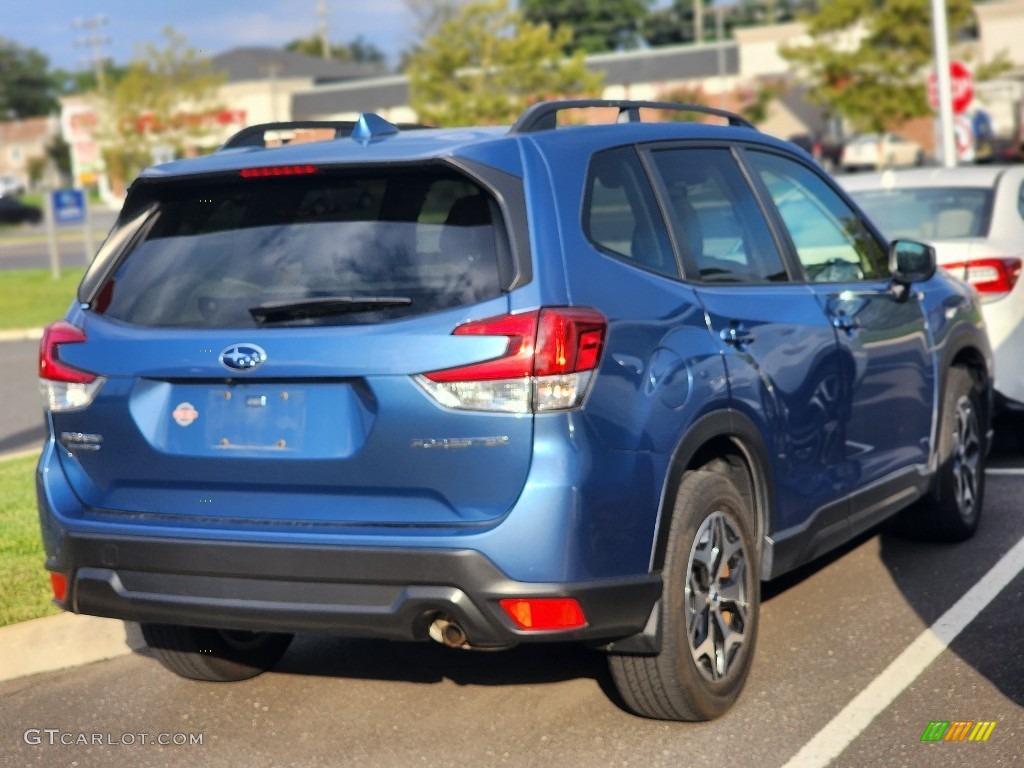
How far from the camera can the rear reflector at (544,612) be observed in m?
4.06

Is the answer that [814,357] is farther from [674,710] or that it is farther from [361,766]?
[361,766]

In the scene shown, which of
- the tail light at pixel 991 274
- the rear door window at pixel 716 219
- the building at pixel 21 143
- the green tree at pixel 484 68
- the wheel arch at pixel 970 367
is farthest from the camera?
the building at pixel 21 143

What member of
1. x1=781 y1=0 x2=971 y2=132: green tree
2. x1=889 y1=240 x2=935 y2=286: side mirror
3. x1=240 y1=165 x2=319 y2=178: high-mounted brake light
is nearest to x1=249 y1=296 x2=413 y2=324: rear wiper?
x1=240 y1=165 x2=319 y2=178: high-mounted brake light

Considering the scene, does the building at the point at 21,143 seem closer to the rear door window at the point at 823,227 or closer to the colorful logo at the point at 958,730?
the rear door window at the point at 823,227

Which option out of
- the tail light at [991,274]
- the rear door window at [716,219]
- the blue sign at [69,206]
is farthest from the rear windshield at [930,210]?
the blue sign at [69,206]

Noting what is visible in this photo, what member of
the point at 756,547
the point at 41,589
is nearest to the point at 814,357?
the point at 756,547

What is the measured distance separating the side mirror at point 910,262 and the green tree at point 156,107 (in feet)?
148

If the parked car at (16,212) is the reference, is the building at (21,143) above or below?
above

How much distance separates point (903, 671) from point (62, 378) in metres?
2.86

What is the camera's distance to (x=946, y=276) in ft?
22.7

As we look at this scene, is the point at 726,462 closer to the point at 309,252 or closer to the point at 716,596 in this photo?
the point at 716,596

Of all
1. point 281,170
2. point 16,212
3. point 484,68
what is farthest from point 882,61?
point 16,212

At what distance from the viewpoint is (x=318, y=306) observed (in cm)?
423

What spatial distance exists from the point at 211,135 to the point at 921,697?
166ft
